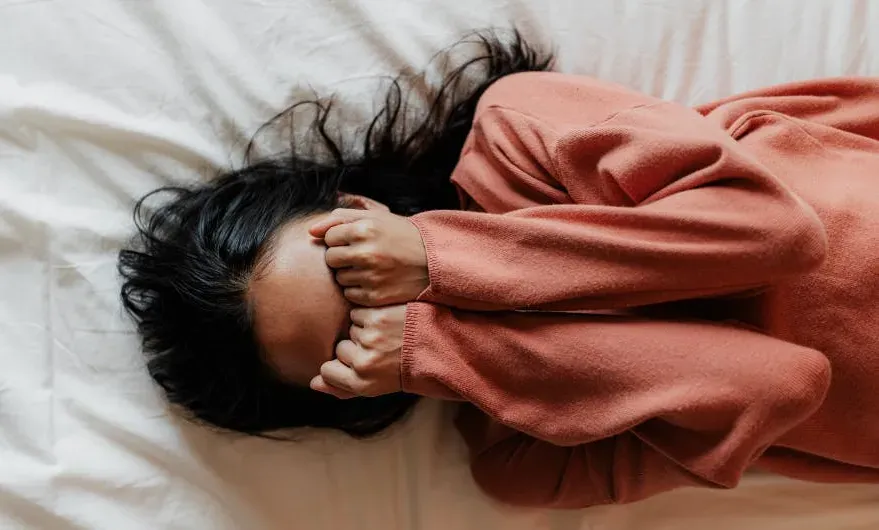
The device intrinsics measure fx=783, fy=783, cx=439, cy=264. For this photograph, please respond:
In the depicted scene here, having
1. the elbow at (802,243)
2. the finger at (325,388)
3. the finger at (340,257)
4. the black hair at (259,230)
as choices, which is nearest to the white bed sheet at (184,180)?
the black hair at (259,230)

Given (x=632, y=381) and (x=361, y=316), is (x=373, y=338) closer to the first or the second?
(x=361, y=316)

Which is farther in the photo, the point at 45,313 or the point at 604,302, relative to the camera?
the point at 45,313

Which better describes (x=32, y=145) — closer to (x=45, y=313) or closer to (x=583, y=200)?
(x=45, y=313)

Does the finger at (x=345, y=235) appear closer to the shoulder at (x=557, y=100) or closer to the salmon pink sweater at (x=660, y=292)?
the salmon pink sweater at (x=660, y=292)

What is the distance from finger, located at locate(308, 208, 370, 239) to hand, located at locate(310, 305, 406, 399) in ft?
0.30

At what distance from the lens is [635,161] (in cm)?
80

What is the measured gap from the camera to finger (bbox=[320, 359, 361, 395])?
82 cm

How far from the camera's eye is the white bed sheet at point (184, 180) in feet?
3.03

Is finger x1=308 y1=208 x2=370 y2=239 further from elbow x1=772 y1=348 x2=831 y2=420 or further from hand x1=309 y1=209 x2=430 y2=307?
elbow x1=772 y1=348 x2=831 y2=420

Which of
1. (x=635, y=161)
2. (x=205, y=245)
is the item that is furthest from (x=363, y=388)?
(x=635, y=161)

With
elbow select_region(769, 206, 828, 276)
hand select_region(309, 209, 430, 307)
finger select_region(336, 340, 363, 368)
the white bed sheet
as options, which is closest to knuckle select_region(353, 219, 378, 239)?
hand select_region(309, 209, 430, 307)

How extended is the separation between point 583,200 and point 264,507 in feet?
1.73

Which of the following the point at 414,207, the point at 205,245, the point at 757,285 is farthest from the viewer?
the point at 414,207

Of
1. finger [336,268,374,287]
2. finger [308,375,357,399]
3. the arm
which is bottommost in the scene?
finger [308,375,357,399]
